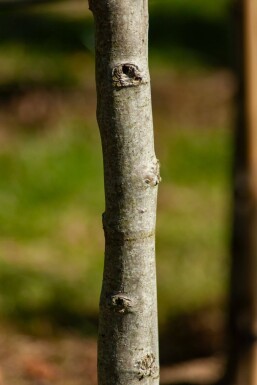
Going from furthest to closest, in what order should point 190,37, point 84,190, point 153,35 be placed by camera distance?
point 190,37
point 153,35
point 84,190

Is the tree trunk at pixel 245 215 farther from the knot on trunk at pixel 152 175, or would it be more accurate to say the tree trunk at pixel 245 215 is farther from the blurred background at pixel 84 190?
the knot on trunk at pixel 152 175

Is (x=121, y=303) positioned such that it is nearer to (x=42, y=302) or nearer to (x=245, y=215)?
(x=245, y=215)

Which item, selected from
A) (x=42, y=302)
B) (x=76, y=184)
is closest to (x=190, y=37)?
(x=76, y=184)

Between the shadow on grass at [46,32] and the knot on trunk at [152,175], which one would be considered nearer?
the knot on trunk at [152,175]

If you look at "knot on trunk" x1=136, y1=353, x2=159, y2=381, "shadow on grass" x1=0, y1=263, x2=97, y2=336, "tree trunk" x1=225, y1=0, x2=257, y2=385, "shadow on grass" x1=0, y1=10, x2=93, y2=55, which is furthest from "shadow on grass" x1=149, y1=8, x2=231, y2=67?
"knot on trunk" x1=136, y1=353, x2=159, y2=381

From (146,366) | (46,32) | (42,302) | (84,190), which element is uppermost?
(46,32)

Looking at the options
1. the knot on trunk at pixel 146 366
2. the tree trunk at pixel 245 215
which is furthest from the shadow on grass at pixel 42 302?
the knot on trunk at pixel 146 366
